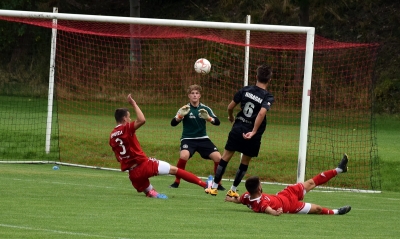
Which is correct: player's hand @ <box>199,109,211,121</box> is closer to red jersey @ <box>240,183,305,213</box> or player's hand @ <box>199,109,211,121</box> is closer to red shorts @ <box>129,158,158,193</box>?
red shorts @ <box>129,158,158,193</box>

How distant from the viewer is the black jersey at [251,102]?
13056 mm

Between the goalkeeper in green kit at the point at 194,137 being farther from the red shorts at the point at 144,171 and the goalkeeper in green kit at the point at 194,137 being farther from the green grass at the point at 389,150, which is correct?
the green grass at the point at 389,150

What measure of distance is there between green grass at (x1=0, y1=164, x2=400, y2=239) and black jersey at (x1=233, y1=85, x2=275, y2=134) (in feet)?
4.10

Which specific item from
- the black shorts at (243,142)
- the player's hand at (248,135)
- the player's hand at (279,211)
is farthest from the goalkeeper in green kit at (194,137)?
the player's hand at (279,211)

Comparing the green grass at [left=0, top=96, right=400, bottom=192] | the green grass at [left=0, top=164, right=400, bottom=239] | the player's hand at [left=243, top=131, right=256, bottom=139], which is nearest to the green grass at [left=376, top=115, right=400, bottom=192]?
the green grass at [left=0, top=96, right=400, bottom=192]

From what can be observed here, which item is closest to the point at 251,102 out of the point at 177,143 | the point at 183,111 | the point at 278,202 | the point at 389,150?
the point at 183,111

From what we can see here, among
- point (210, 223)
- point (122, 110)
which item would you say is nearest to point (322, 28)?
point (122, 110)

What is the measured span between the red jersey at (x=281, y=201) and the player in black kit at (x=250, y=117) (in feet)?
4.97

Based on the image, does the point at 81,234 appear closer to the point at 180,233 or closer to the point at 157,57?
the point at 180,233

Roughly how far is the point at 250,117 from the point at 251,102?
0.24 metres

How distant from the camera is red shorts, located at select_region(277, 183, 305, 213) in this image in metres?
11.6

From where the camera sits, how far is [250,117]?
43.6ft

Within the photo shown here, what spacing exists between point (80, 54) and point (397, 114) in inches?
498

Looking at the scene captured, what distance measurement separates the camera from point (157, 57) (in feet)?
74.9
